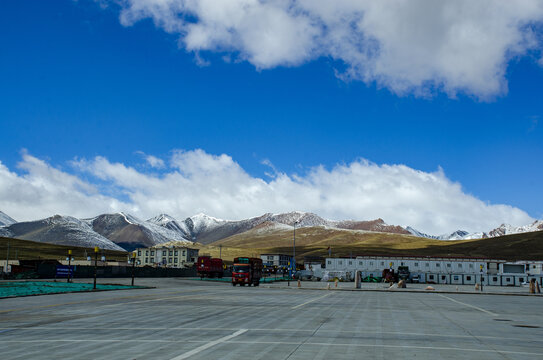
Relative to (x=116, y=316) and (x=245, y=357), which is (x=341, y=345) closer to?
(x=245, y=357)

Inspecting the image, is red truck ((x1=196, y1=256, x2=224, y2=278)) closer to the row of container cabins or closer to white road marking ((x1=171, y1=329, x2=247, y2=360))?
the row of container cabins

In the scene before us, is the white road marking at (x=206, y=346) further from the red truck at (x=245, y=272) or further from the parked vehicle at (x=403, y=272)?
the parked vehicle at (x=403, y=272)

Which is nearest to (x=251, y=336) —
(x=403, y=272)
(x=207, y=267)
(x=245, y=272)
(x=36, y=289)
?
(x=36, y=289)

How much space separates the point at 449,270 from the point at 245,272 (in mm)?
68988

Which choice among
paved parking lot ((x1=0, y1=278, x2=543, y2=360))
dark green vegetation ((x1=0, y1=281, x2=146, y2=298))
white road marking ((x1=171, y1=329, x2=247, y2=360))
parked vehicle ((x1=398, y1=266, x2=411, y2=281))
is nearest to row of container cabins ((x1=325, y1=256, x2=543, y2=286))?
parked vehicle ((x1=398, y1=266, x2=411, y2=281))

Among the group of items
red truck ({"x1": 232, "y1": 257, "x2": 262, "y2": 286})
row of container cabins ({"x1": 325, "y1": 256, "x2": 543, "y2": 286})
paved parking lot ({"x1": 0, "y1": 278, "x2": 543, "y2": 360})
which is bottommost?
row of container cabins ({"x1": 325, "y1": 256, "x2": 543, "y2": 286})

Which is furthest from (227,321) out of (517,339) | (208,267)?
(208,267)

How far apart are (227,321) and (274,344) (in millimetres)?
7151

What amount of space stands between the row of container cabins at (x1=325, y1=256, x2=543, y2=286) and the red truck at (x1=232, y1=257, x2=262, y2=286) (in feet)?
152

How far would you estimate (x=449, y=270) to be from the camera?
12131 cm

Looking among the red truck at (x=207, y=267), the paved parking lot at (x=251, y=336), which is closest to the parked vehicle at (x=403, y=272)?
the red truck at (x=207, y=267)

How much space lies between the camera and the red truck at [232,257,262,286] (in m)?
72.1

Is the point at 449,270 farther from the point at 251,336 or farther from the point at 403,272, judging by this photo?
the point at 251,336

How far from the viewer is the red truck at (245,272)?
72.1m
